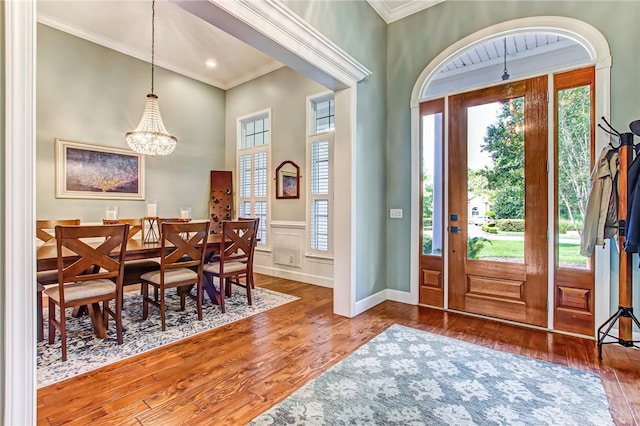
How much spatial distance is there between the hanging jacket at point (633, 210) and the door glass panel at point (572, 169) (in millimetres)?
470

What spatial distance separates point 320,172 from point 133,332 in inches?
123

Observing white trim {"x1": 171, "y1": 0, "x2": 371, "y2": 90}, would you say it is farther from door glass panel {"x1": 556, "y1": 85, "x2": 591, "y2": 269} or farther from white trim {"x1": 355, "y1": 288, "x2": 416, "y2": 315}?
white trim {"x1": 355, "y1": 288, "x2": 416, "y2": 315}

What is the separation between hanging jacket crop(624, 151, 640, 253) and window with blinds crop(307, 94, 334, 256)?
3.19 m

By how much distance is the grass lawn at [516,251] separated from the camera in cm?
282

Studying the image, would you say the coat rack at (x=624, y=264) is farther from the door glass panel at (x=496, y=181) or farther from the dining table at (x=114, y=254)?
the dining table at (x=114, y=254)

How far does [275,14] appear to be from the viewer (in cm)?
232

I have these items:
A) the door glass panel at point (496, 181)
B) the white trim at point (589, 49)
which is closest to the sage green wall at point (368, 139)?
the white trim at point (589, 49)

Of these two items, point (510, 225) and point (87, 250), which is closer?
point (87, 250)

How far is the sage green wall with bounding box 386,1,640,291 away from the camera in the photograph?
8.44 feet

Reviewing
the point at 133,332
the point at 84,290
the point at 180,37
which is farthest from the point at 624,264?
the point at 180,37

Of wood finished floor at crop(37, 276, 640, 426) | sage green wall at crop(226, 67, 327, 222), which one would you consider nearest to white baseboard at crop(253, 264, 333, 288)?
sage green wall at crop(226, 67, 327, 222)

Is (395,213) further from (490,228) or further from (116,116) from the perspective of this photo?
(116,116)

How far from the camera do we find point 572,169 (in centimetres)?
284

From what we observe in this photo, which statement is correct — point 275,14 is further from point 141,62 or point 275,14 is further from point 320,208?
point 141,62
